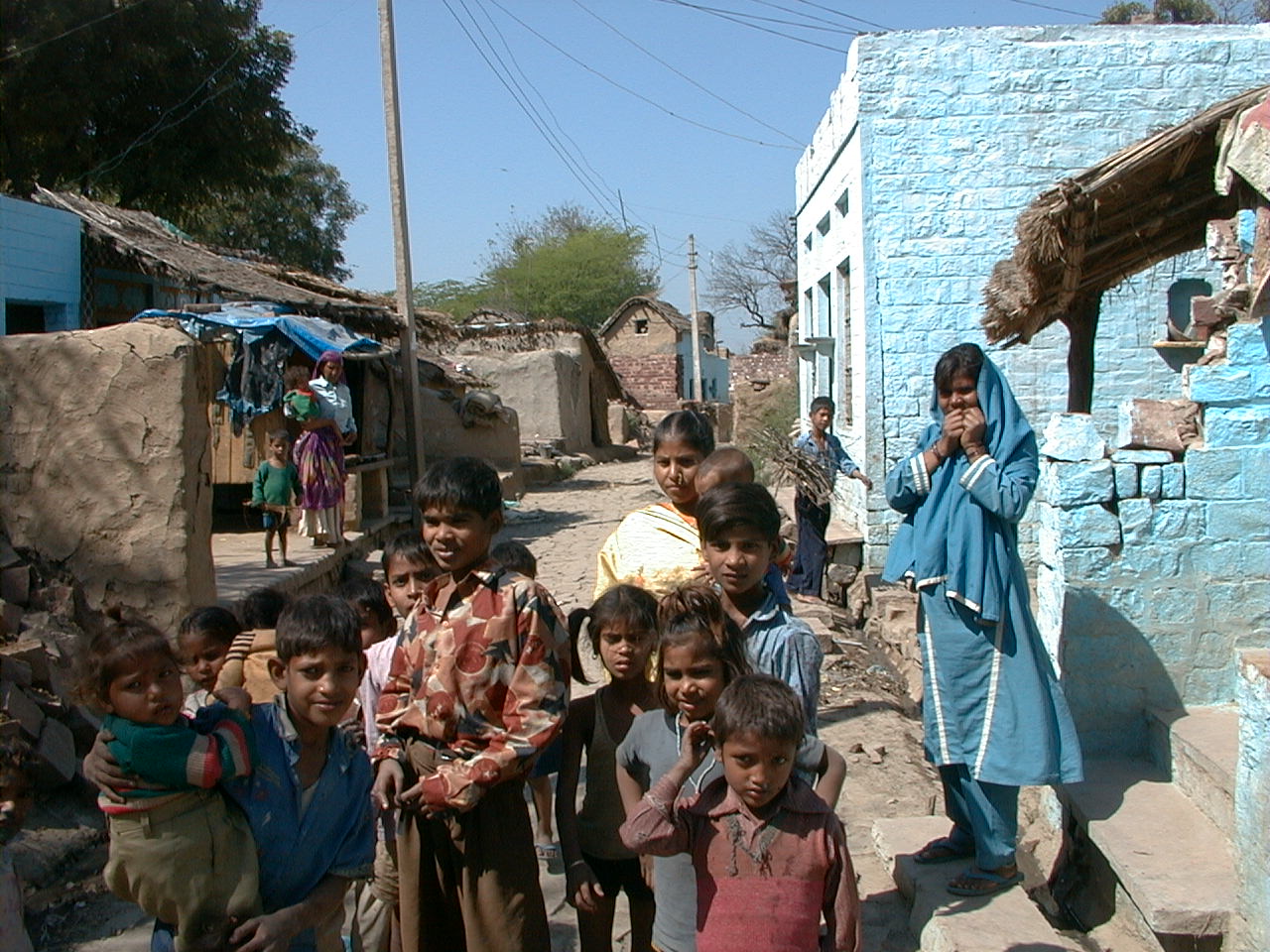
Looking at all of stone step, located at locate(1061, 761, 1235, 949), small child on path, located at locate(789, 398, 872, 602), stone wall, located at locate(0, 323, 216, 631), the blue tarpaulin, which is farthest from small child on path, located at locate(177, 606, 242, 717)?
the blue tarpaulin

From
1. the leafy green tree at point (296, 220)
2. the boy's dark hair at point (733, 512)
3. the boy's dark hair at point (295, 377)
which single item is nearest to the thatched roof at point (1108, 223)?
the boy's dark hair at point (733, 512)

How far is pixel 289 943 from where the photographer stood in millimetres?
2250

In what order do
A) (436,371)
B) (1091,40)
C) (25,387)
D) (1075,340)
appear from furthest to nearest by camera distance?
(436,371) < (1091,40) < (1075,340) < (25,387)

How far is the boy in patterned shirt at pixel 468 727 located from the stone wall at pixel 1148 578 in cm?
260

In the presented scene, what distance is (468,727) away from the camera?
231 centimetres

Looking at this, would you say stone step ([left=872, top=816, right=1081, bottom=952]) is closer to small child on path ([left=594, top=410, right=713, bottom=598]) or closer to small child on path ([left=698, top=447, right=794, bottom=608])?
small child on path ([left=698, top=447, right=794, bottom=608])

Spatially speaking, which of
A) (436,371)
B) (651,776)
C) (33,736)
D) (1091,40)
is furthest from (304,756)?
(436,371)

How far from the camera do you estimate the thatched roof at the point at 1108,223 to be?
4969 mm

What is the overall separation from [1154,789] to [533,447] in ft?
53.3

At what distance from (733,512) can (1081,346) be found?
16.0 ft

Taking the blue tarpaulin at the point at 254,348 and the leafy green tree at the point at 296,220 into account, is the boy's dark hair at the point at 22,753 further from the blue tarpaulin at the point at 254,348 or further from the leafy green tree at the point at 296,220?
the leafy green tree at the point at 296,220

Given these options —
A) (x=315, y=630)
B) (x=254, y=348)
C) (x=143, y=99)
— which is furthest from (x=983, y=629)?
(x=143, y=99)

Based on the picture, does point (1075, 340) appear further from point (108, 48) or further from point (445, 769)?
point (108, 48)

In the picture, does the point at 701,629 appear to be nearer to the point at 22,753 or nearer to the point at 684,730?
the point at 684,730
